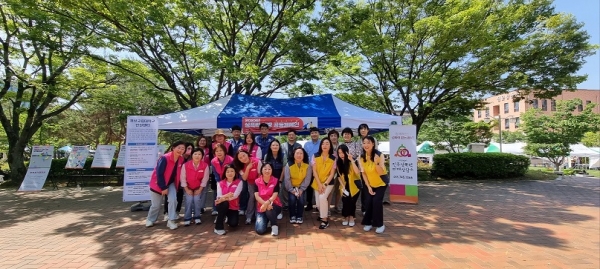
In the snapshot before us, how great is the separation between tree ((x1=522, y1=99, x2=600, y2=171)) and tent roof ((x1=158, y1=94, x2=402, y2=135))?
15.2 meters

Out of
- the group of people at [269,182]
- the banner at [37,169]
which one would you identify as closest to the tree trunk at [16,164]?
the banner at [37,169]

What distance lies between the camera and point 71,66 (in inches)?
429

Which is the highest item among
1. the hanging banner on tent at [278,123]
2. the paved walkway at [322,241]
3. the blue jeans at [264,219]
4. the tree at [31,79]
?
the tree at [31,79]

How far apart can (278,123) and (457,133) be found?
19.9 metres

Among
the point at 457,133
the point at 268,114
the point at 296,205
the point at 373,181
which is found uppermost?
the point at 457,133

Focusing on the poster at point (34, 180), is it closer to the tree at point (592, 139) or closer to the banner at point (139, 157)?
the banner at point (139, 157)

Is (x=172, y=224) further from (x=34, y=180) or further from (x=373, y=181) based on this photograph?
(x=34, y=180)

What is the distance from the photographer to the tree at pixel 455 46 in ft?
30.0

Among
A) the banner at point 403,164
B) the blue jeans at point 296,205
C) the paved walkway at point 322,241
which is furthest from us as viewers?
the banner at point 403,164

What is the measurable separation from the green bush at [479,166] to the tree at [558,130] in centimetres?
656

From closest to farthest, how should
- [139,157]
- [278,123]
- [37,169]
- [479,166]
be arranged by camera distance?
[139,157] < [278,123] < [37,169] < [479,166]

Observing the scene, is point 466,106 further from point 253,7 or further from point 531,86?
point 253,7

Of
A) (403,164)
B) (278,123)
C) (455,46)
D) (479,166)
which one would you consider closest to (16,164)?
(278,123)

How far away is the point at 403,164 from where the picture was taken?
661 cm
